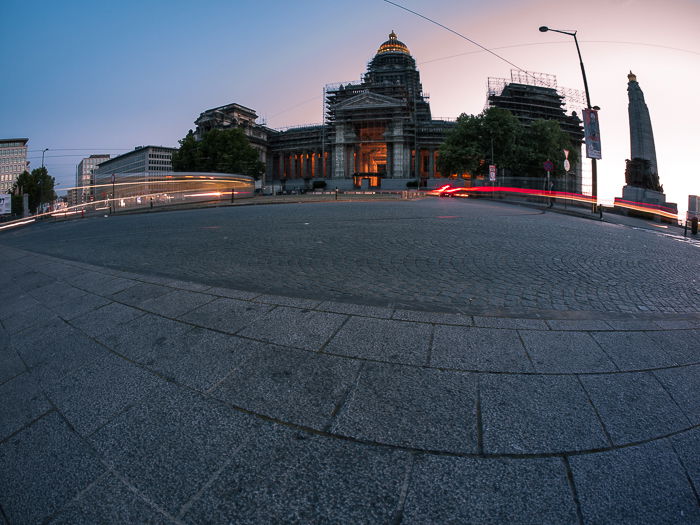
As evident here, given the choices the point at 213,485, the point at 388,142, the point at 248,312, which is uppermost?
the point at 388,142

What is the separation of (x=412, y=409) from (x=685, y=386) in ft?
6.30

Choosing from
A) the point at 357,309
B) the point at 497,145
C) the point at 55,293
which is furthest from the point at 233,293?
the point at 497,145

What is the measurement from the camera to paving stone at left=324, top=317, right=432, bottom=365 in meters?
2.57

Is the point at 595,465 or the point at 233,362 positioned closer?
the point at 595,465

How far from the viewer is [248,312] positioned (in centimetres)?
351

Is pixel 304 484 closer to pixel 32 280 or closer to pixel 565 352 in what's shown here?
pixel 565 352

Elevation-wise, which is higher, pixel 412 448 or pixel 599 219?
pixel 599 219

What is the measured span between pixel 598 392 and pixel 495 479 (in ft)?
3.66

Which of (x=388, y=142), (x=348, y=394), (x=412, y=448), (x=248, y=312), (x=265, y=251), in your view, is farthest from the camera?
(x=388, y=142)

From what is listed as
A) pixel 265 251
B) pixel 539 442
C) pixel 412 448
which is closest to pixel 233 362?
pixel 412 448

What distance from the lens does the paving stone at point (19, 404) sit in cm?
215

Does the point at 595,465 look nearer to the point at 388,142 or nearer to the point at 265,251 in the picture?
the point at 265,251

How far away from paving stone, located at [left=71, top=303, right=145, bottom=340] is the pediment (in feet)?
240

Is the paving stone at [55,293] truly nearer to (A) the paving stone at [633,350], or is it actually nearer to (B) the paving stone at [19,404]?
(B) the paving stone at [19,404]
